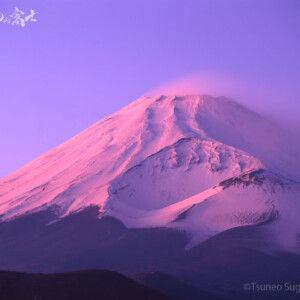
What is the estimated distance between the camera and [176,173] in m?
142

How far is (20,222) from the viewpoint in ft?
444

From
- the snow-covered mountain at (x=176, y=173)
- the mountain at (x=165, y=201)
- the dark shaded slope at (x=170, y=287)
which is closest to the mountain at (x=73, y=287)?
the dark shaded slope at (x=170, y=287)

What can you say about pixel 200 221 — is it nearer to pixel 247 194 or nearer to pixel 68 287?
pixel 247 194

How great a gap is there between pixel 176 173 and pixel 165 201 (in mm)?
7167

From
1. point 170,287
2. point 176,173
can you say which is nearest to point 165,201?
point 176,173

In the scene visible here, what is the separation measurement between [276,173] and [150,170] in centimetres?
2061

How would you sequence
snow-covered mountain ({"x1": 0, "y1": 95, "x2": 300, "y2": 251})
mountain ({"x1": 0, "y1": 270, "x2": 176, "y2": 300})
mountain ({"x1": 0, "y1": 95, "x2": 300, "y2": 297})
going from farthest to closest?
snow-covered mountain ({"x1": 0, "y1": 95, "x2": 300, "y2": 251})
mountain ({"x1": 0, "y1": 95, "x2": 300, "y2": 297})
mountain ({"x1": 0, "y1": 270, "x2": 176, "y2": 300})

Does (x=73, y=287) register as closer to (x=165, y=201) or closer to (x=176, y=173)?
(x=165, y=201)

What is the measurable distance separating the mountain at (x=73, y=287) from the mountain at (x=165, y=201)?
133 ft

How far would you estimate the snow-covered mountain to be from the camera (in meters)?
126

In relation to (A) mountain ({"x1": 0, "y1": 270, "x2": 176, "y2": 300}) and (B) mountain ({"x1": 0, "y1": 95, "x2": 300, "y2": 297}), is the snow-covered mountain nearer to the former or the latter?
(B) mountain ({"x1": 0, "y1": 95, "x2": 300, "y2": 297})

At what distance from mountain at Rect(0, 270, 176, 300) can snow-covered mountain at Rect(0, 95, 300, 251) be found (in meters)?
61.1

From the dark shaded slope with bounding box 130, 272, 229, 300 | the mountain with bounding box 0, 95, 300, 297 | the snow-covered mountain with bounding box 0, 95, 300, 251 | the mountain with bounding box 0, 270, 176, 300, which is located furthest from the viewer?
the snow-covered mountain with bounding box 0, 95, 300, 251

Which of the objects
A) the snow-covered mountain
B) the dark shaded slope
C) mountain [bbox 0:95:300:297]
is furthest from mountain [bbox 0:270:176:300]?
the snow-covered mountain
